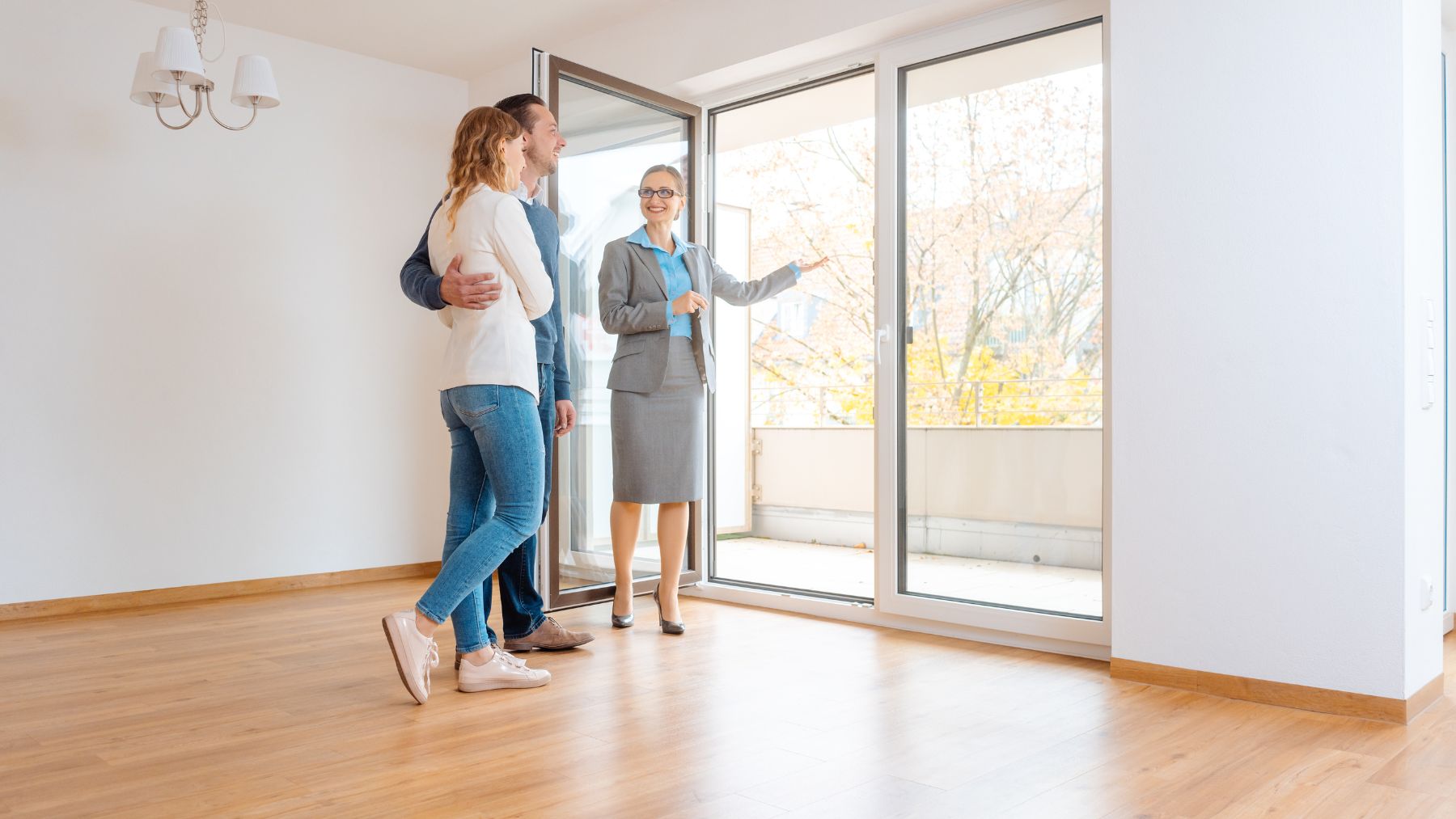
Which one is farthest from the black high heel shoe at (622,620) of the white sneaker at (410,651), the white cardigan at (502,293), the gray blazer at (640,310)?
the white cardigan at (502,293)

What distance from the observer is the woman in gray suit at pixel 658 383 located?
3.28 metres

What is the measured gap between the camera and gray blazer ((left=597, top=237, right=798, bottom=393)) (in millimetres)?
3240

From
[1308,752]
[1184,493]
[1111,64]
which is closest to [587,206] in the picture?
[1111,64]

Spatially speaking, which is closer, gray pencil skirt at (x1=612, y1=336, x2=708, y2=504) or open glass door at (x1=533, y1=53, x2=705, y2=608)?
gray pencil skirt at (x1=612, y1=336, x2=708, y2=504)

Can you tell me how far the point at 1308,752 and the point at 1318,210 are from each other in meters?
1.21

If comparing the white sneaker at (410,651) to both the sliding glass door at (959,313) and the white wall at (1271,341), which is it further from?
the white wall at (1271,341)

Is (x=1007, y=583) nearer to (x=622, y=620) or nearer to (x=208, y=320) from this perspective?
(x=622, y=620)

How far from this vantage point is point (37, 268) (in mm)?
3703

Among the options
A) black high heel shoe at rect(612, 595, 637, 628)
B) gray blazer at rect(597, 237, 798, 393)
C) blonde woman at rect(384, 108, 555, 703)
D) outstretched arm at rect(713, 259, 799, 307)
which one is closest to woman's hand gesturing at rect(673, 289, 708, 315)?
gray blazer at rect(597, 237, 798, 393)

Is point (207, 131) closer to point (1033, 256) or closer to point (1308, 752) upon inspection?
point (1033, 256)

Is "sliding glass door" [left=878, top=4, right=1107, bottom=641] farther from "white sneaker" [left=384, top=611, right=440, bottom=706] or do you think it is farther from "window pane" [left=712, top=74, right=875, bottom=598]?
"window pane" [left=712, top=74, right=875, bottom=598]

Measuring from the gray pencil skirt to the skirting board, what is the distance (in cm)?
142

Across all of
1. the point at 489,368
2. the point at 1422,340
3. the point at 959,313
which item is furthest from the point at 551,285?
the point at 1422,340

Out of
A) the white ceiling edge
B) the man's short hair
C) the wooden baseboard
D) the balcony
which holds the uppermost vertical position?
the white ceiling edge
